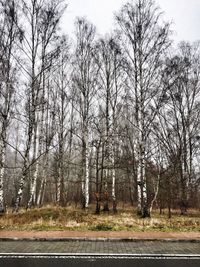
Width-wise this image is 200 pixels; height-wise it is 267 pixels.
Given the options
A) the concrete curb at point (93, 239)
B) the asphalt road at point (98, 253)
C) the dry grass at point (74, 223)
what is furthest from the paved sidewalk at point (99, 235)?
the dry grass at point (74, 223)

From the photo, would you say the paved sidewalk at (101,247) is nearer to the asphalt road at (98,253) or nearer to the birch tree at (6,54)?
the asphalt road at (98,253)

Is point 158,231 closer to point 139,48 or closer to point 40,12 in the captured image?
point 139,48

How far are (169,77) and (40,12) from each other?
9269 millimetres

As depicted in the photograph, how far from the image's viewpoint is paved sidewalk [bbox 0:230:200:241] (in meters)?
12.3

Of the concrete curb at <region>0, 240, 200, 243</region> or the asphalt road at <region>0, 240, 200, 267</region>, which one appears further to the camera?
the concrete curb at <region>0, 240, 200, 243</region>

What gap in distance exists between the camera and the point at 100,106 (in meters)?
27.9

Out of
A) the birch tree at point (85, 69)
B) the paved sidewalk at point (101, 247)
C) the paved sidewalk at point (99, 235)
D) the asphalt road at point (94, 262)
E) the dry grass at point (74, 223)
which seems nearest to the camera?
the asphalt road at point (94, 262)

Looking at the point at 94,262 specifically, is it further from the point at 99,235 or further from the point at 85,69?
the point at 85,69

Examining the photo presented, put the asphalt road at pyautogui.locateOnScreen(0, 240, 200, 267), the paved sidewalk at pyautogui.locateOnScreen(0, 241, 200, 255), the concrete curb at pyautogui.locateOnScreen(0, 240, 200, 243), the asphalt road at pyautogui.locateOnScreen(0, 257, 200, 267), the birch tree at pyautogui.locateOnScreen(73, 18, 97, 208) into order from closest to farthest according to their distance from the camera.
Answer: the asphalt road at pyautogui.locateOnScreen(0, 257, 200, 267)
the asphalt road at pyautogui.locateOnScreen(0, 240, 200, 267)
the paved sidewalk at pyautogui.locateOnScreen(0, 241, 200, 255)
the concrete curb at pyautogui.locateOnScreen(0, 240, 200, 243)
the birch tree at pyautogui.locateOnScreen(73, 18, 97, 208)

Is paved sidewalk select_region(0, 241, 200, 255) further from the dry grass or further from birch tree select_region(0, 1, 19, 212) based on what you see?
birch tree select_region(0, 1, 19, 212)

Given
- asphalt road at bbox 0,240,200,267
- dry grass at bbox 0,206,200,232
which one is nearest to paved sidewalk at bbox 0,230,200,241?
asphalt road at bbox 0,240,200,267

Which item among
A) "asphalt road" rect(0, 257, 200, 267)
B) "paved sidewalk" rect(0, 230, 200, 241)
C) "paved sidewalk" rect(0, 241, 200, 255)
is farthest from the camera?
"paved sidewalk" rect(0, 230, 200, 241)

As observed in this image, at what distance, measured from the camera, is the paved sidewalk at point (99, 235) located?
12.3 metres

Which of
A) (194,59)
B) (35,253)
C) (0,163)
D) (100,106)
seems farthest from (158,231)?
(194,59)
